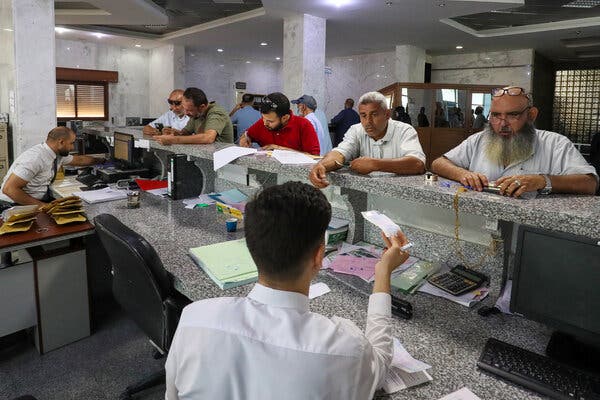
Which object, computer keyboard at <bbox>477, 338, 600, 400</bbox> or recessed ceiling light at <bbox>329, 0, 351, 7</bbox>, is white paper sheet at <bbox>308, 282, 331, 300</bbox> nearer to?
computer keyboard at <bbox>477, 338, 600, 400</bbox>

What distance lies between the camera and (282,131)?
3404 mm

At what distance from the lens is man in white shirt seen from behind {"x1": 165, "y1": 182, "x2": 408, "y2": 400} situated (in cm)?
76

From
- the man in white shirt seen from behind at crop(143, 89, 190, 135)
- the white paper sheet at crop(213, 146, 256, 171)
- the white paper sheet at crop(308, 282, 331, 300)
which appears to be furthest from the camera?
the man in white shirt seen from behind at crop(143, 89, 190, 135)

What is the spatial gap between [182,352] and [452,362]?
68 cm

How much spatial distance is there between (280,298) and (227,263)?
2.72 feet

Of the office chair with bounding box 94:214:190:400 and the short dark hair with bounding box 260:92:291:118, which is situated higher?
the short dark hair with bounding box 260:92:291:118

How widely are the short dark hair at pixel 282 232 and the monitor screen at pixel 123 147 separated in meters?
2.93

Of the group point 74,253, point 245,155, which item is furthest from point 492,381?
point 74,253

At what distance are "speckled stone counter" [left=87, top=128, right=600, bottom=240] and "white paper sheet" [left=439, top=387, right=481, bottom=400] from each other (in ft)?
1.62

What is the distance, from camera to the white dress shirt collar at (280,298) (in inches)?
33.6

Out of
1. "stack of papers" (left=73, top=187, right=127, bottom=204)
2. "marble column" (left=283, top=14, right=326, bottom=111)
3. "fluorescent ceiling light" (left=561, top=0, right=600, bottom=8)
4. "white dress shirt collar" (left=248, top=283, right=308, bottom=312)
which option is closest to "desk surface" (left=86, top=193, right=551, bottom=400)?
"white dress shirt collar" (left=248, top=283, right=308, bottom=312)

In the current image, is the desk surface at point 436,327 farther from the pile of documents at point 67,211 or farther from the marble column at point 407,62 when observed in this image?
the marble column at point 407,62

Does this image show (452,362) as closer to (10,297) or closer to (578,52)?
(10,297)

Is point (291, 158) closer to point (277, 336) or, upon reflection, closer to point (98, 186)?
point (277, 336)
